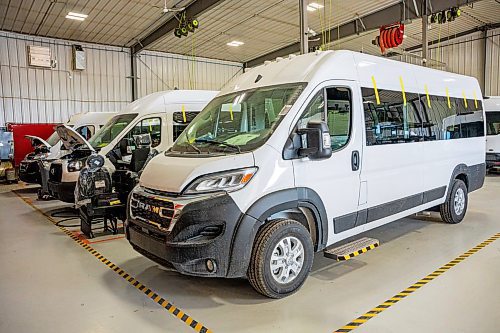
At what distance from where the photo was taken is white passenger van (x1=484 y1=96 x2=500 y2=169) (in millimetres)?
12305

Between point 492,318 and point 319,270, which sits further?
point 319,270

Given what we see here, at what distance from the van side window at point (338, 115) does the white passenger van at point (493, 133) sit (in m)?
10.8

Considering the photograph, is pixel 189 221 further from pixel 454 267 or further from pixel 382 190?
pixel 454 267

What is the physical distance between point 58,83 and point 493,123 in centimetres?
1553

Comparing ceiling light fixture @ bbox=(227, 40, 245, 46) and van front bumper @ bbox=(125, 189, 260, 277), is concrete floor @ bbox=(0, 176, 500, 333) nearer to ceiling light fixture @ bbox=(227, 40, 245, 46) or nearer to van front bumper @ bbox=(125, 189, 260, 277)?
van front bumper @ bbox=(125, 189, 260, 277)

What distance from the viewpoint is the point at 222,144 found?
11.5 ft

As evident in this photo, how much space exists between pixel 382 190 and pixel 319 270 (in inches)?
44.3

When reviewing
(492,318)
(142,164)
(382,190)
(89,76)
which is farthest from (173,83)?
(492,318)

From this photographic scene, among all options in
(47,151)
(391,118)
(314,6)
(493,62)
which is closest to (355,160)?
(391,118)

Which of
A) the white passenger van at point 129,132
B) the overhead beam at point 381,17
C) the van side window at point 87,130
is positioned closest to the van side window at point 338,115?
the white passenger van at point 129,132

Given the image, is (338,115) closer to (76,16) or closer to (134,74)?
(76,16)

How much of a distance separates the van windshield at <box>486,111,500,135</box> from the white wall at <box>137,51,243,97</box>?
11811mm

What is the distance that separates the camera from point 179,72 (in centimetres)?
1806

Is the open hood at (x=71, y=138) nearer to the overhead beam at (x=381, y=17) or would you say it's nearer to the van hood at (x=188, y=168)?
the van hood at (x=188, y=168)
